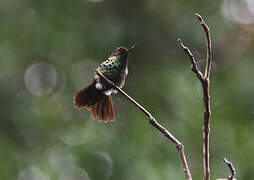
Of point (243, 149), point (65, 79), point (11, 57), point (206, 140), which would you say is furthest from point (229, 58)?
point (206, 140)

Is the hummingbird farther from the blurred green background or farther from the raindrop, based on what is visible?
the raindrop

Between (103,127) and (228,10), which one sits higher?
(228,10)

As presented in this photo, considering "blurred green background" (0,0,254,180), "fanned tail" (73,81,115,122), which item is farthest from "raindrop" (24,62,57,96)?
"fanned tail" (73,81,115,122)

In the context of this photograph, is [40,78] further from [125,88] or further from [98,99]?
[98,99]

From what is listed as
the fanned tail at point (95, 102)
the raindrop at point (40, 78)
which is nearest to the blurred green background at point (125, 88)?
the raindrop at point (40, 78)

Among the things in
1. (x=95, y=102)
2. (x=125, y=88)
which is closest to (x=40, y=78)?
(x=125, y=88)

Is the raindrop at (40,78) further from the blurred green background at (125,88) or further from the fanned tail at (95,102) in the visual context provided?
the fanned tail at (95,102)

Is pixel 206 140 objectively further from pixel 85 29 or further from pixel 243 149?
pixel 85 29
